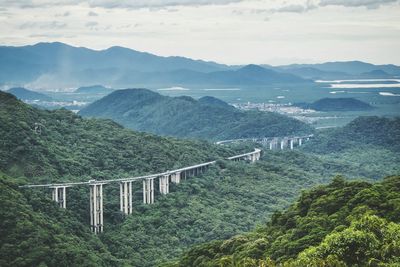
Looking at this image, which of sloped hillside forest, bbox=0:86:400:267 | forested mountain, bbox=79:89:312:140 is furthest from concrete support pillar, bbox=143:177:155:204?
forested mountain, bbox=79:89:312:140

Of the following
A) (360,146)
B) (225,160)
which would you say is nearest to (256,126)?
(360,146)

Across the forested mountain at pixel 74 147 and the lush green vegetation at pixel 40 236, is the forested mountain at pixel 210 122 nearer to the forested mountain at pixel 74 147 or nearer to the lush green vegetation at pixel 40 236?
the forested mountain at pixel 74 147

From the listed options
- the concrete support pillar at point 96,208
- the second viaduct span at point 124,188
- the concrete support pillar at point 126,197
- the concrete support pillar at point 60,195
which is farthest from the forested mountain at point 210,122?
the concrete support pillar at point 60,195

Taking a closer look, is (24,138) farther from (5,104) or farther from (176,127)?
(176,127)

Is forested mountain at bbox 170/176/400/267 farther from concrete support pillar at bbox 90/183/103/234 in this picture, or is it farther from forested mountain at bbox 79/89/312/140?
forested mountain at bbox 79/89/312/140

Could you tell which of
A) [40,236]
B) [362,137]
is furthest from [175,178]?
[362,137]
